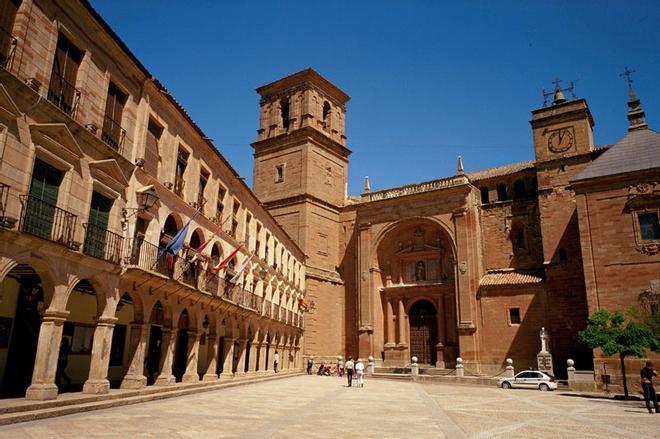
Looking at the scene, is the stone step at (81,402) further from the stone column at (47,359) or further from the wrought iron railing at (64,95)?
the wrought iron railing at (64,95)

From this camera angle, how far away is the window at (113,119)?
13266 millimetres

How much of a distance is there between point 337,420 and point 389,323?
85.4 ft

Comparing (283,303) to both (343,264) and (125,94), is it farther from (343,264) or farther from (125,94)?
(125,94)

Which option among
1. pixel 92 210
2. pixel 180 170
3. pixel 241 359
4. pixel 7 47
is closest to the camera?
pixel 7 47

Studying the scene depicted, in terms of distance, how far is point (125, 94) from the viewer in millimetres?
14234

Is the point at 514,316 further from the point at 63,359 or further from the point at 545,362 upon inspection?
the point at 63,359

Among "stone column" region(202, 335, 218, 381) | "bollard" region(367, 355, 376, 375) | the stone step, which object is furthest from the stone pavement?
"bollard" region(367, 355, 376, 375)

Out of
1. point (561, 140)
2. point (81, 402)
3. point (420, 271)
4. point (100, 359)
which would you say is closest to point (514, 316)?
point (420, 271)

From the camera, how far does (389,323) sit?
121 ft

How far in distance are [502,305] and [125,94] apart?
1005 inches

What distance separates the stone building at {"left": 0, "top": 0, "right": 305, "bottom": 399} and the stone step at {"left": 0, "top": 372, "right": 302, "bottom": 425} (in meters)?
0.41

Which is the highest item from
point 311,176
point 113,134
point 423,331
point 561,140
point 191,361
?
point 561,140

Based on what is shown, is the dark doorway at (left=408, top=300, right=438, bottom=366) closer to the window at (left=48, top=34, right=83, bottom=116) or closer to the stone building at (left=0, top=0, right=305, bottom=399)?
the stone building at (left=0, top=0, right=305, bottom=399)

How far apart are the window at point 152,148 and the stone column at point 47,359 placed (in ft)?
18.5
